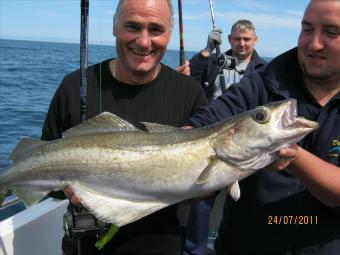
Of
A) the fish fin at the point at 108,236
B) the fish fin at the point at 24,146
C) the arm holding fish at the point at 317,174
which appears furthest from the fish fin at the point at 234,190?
the fish fin at the point at 24,146

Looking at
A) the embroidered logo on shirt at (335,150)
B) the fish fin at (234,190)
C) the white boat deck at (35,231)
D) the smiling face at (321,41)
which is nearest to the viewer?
the fish fin at (234,190)

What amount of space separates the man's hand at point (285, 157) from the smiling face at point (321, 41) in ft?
2.29

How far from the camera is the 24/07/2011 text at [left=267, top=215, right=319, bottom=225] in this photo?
9.96 feet

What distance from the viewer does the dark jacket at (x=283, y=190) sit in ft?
9.87

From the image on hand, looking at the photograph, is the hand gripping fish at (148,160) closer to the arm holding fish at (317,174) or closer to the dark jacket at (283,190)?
the arm holding fish at (317,174)

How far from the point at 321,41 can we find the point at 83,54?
184cm

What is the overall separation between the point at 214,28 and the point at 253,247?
5.25m

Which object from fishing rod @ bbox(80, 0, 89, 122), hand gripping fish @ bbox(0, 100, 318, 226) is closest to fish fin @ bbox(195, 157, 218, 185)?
hand gripping fish @ bbox(0, 100, 318, 226)

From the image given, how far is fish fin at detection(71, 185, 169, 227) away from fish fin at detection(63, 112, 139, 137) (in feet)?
1.22

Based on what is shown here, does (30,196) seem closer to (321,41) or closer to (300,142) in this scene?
(300,142)

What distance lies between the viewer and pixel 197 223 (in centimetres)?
582

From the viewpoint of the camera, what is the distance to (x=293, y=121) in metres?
2.49

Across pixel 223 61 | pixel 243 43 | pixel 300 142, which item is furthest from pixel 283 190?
pixel 243 43

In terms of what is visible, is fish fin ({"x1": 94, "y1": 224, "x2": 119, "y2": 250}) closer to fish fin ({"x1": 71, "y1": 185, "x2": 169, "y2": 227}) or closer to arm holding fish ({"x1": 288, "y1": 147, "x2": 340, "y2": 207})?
fish fin ({"x1": 71, "y1": 185, "x2": 169, "y2": 227})
